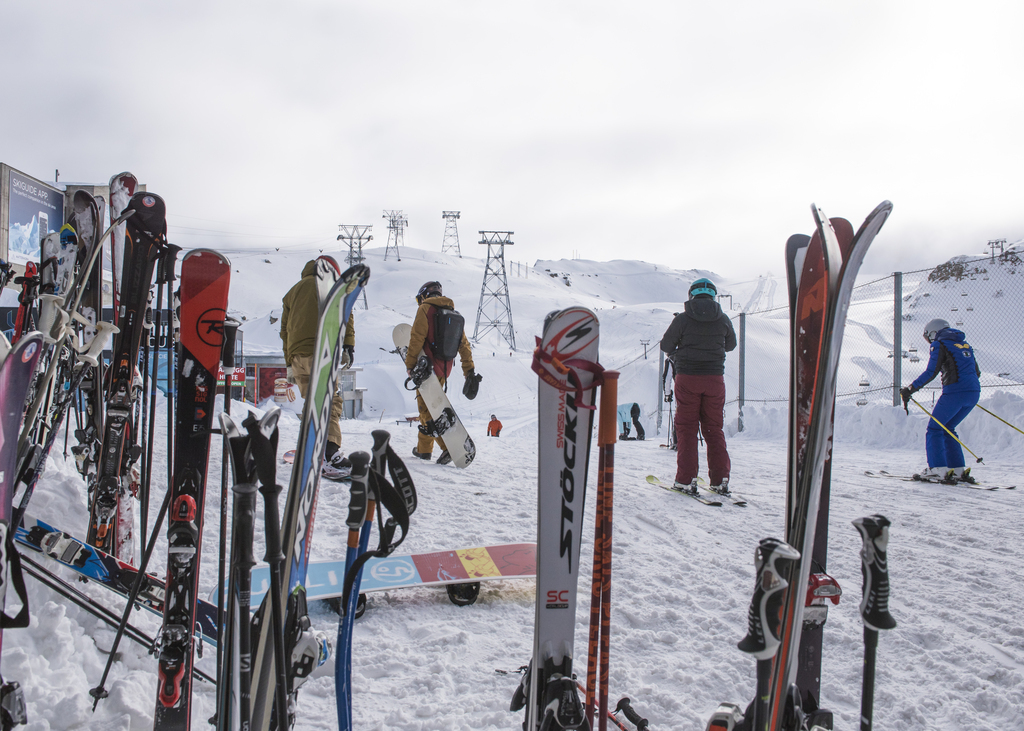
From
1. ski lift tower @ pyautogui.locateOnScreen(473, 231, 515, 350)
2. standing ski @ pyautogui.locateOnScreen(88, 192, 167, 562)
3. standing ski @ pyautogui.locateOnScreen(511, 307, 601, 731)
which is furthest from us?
ski lift tower @ pyautogui.locateOnScreen(473, 231, 515, 350)

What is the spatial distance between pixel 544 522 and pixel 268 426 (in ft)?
2.45

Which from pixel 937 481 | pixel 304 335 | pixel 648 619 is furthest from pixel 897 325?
pixel 304 335

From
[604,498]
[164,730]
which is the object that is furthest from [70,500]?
[604,498]

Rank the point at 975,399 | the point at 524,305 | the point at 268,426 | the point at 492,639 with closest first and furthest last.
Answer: the point at 268,426 → the point at 492,639 → the point at 975,399 → the point at 524,305

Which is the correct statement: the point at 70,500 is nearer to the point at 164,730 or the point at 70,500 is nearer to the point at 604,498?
the point at 164,730

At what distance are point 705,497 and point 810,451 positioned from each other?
3.44 meters

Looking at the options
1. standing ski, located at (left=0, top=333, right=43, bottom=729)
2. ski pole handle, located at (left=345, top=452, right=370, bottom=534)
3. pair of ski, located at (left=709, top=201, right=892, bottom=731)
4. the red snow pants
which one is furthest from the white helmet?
standing ski, located at (left=0, top=333, right=43, bottom=729)

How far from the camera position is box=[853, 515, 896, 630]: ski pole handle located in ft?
3.15

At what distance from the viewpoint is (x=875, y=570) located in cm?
98

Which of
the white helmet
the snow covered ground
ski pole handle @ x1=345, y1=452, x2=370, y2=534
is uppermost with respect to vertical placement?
the white helmet

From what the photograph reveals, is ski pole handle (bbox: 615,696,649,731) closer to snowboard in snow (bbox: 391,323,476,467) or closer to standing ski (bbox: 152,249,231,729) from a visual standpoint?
standing ski (bbox: 152,249,231,729)

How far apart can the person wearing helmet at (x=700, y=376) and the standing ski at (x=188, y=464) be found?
3.53 m

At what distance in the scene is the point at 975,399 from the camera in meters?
5.35

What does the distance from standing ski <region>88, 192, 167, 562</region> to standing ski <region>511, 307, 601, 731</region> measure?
5.40 feet
